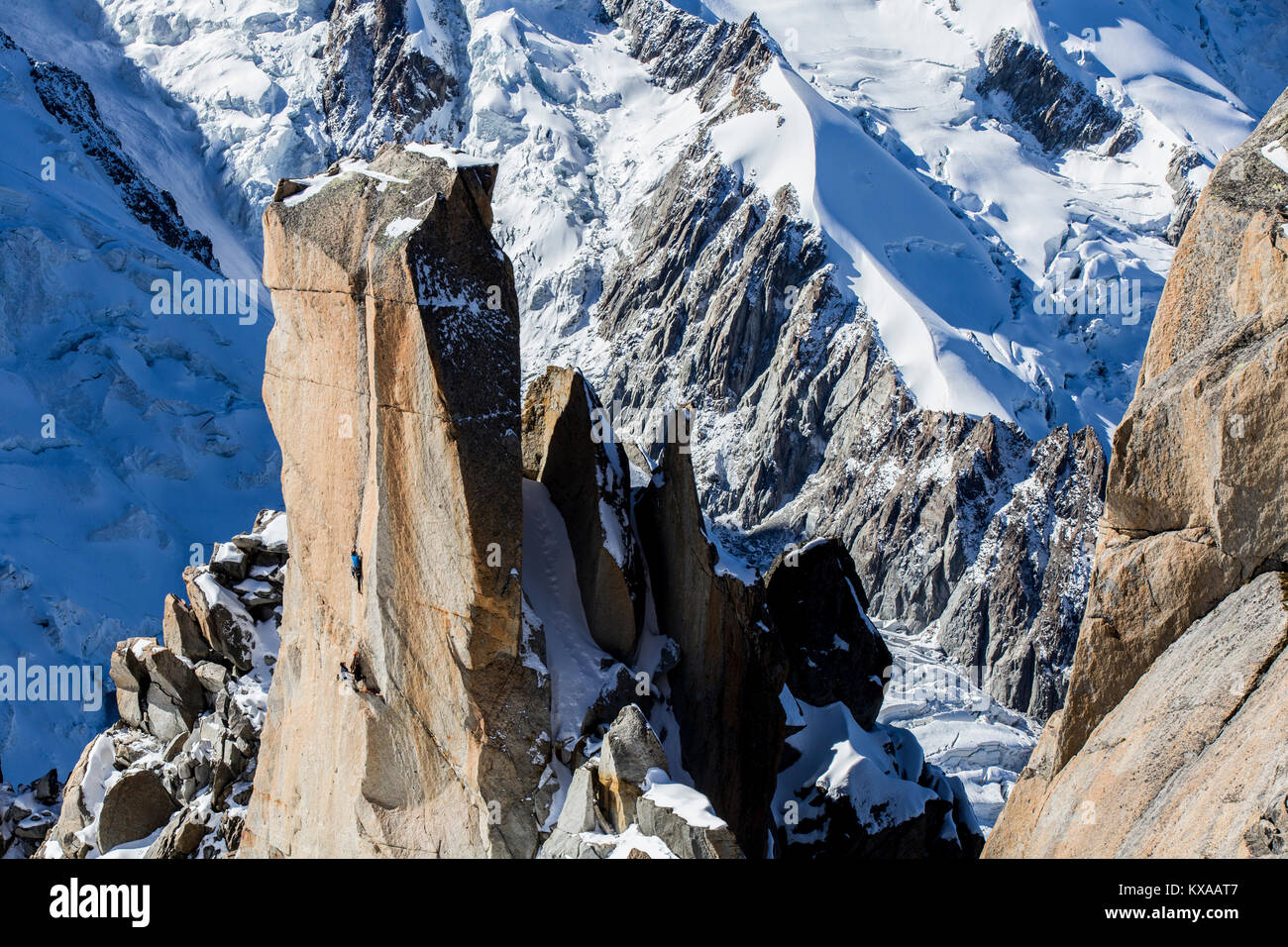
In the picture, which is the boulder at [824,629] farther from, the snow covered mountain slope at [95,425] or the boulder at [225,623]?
the snow covered mountain slope at [95,425]

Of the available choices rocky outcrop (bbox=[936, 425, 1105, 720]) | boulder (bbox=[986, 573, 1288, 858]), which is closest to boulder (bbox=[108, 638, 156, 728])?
boulder (bbox=[986, 573, 1288, 858])

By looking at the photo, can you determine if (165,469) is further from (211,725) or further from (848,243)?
(848,243)

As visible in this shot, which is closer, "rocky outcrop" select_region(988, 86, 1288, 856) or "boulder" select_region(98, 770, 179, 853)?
"rocky outcrop" select_region(988, 86, 1288, 856)

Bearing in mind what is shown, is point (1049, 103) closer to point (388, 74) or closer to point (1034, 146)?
point (1034, 146)

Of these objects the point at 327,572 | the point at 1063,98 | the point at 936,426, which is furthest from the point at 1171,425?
the point at 1063,98

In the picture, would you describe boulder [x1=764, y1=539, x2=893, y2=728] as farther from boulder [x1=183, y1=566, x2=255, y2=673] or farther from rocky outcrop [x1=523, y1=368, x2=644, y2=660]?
boulder [x1=183, y1=566, x2=255, y2=673]

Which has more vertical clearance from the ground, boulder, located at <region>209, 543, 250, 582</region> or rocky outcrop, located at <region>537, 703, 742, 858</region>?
boulder, located at <region>209, 543, 250, 582</region>
